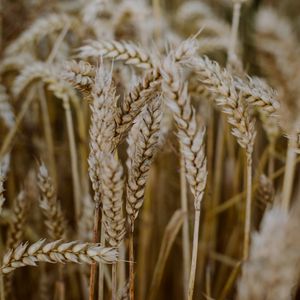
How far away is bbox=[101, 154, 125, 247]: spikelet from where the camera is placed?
25.0 inches

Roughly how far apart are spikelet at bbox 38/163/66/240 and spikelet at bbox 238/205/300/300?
1.62ft

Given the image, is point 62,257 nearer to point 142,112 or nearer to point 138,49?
point 142,112

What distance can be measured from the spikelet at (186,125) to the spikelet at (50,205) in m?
0.33

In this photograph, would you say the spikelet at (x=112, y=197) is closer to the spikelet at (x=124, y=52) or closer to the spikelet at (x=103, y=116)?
the spikelet at (x=103, y=116)

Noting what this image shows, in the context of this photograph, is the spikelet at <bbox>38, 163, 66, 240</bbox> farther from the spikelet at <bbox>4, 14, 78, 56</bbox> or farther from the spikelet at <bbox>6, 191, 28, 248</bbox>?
the spikelet at <bbox>4, 14, 78, 56</bbox>

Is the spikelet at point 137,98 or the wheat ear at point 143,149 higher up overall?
the spikelet at point 137,98

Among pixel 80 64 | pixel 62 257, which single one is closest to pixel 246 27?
pixel 80 64

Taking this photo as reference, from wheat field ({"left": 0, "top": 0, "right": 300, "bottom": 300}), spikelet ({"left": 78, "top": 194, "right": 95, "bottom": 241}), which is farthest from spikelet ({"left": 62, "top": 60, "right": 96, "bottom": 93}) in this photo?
spikelet ({"left": 78, "top": 194, "right": 95, "bottom": 241})

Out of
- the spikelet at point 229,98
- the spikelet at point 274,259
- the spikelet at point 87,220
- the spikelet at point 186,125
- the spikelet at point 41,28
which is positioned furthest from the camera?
the spikelet at point 41,28

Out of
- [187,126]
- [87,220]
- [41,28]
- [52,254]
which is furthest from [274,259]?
[41,28]

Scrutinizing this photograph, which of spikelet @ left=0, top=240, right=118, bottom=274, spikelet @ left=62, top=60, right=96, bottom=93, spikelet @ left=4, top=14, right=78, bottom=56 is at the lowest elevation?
spikelet @ left=0, top=240, right=118, bottom=274

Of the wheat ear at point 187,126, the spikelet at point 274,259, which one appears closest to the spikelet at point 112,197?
the wheat ear at point 187,126

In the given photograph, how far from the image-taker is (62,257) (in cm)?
71

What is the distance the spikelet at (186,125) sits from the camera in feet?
1.98
